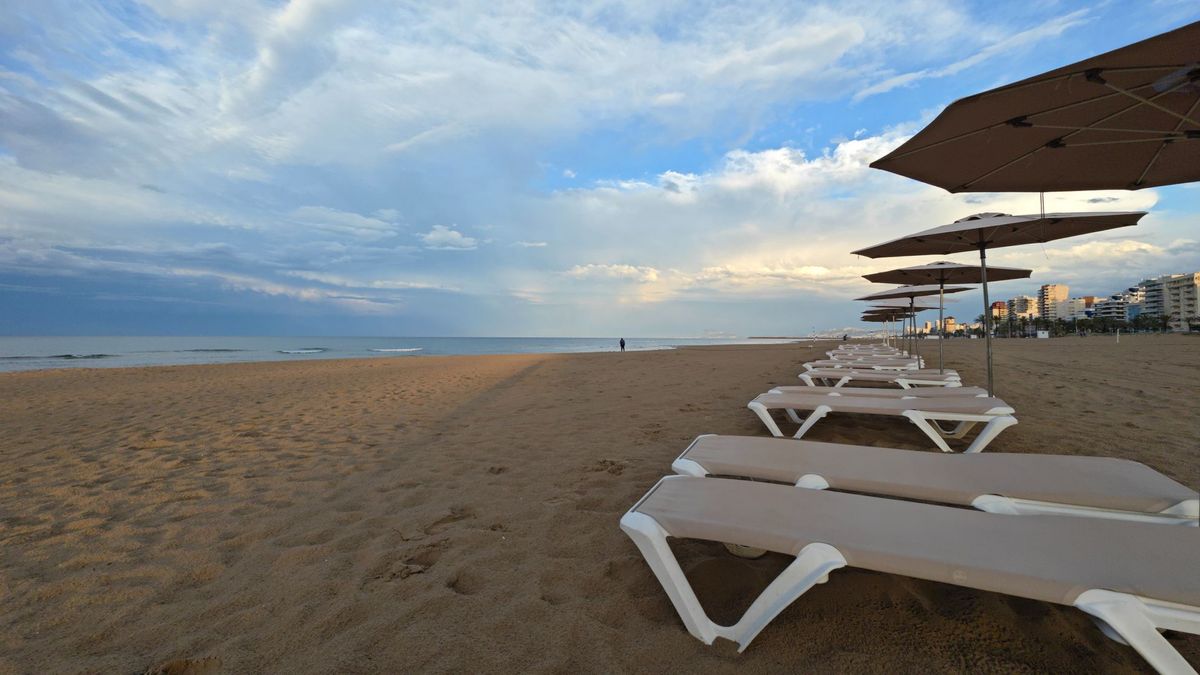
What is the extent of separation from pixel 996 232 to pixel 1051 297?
12028 centimetres

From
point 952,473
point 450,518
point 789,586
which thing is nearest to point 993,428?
point 952,473

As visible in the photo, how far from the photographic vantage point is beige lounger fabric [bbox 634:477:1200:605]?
4.59 ft

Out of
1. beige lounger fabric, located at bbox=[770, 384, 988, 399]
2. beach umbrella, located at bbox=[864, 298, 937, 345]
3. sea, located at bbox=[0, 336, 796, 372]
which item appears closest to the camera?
beige lounger fabric, located at bbox=[770, 384, 988, 399]

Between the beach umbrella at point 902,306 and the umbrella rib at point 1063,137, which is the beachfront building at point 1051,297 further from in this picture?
the umbrella rib at point 1063,137

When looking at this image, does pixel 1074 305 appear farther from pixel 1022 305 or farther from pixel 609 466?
pixel 609 466

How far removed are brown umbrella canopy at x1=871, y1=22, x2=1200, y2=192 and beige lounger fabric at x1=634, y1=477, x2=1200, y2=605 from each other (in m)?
1.63

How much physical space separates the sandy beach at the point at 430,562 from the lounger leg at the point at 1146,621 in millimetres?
394

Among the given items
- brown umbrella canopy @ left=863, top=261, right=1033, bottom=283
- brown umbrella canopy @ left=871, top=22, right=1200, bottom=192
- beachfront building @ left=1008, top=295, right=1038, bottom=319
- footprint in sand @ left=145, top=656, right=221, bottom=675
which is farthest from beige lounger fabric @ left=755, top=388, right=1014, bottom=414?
beachfront building @ left=1008, top=295, right=1038, bottom=319

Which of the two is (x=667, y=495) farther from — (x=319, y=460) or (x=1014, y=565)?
(x=319, y=460)

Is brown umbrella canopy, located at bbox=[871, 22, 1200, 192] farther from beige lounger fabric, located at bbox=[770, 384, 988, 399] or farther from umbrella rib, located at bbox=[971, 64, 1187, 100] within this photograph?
beige lounger fabric, located at bbox=[770, 384, 988, 399]

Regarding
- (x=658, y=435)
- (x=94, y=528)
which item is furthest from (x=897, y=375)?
(x=94, y=528)

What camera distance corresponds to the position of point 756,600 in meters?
1.68

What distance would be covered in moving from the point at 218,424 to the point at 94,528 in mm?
3487

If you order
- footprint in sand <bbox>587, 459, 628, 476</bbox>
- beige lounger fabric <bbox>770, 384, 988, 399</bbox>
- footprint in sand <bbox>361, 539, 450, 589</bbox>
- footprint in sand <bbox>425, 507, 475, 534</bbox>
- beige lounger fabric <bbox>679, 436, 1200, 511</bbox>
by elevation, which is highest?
beige lounger fabric <bbox>770, 384, 988, 399</bbox>
